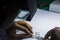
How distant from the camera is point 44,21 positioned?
1.04 metres

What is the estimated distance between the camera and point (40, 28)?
3.15 feet

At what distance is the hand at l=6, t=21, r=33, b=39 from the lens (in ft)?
2.83

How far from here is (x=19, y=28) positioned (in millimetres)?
931

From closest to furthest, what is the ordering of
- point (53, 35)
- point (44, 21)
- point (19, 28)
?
point (53, 35)
point (19, 28)
point (44, 21)

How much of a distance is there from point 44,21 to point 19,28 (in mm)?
209

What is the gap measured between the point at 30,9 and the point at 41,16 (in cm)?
12

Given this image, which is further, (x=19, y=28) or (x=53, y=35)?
(x=19, y=28)

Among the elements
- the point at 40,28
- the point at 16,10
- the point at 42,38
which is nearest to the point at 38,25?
the point at 40,28

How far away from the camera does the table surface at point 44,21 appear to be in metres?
0.95

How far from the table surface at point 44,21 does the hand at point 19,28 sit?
48 millimetres

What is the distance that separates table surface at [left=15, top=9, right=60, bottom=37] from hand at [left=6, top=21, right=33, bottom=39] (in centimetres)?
5

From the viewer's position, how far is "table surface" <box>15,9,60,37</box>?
0.95 meters

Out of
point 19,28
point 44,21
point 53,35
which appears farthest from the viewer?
point 44,21

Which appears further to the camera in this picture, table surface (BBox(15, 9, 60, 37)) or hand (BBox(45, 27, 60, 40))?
table surface (BBox(15, 9, 60, 37))
